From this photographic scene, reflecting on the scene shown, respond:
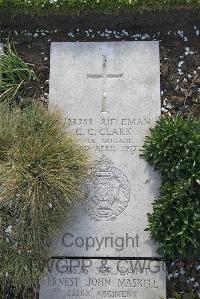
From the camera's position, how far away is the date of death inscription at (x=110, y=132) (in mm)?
5289

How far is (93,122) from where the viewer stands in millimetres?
5367

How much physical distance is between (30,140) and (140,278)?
5.00ft

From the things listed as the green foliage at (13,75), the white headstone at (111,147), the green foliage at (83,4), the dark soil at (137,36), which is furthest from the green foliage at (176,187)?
the green foliage at (13,75)

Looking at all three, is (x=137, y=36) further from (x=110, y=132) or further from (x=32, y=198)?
(x=32, y=198)

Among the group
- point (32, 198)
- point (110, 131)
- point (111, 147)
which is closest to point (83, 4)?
point (110, 131)

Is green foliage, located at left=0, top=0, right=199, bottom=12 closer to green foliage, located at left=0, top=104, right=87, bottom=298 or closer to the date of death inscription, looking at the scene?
the date of death inscription

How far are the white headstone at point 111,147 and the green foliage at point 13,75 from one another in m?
0.29

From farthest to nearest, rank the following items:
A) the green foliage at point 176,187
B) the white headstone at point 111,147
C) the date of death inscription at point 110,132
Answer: the date of death inscription at point 110,132, the white headstone at point 111,147, the green foliage at point 176,187

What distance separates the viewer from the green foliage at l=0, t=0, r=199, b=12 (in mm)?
5660

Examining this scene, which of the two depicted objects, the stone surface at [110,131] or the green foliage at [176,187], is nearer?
the green foliage at [176,187]

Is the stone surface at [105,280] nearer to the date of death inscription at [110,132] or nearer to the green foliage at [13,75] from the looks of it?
the date of death inscription at [110,132]

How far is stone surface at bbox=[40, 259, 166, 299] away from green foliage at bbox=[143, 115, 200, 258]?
0.78 feet

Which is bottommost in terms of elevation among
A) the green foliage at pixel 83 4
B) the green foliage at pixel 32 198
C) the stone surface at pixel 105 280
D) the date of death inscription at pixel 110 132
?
the stone surface at pixel 105 280

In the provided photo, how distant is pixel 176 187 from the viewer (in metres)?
4.96
